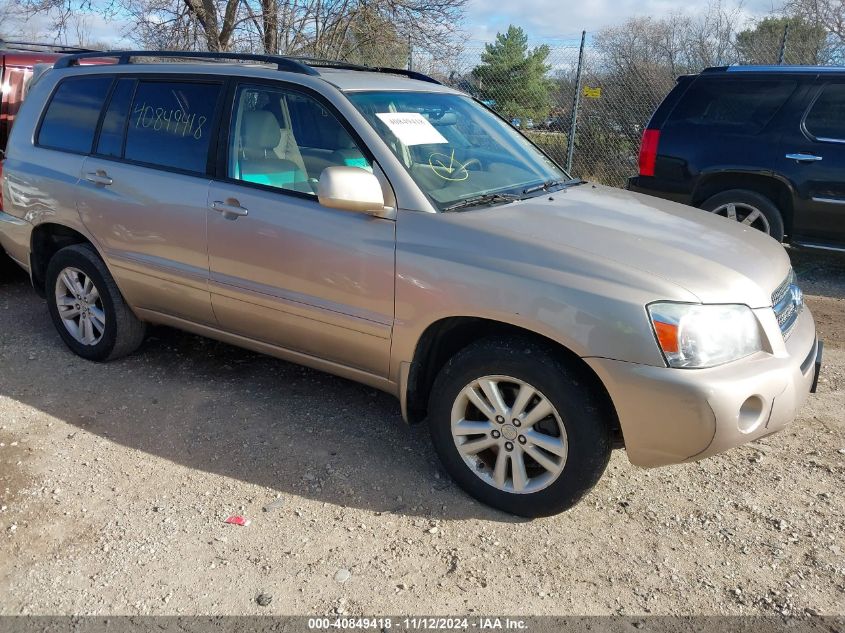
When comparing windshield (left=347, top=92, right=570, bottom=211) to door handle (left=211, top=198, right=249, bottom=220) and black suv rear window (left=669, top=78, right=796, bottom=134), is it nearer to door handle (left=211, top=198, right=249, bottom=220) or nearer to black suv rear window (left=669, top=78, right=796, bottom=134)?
door handle (left=211, top=198, right=249, bottom=220)

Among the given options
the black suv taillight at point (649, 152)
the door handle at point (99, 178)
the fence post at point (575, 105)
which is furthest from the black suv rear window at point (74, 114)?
the fence post at point (575, 105)

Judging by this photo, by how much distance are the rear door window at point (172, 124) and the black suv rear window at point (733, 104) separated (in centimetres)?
484

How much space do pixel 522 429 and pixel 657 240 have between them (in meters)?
0.99

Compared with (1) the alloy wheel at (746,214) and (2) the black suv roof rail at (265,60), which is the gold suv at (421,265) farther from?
(1) the alloy wheel at (746,214)

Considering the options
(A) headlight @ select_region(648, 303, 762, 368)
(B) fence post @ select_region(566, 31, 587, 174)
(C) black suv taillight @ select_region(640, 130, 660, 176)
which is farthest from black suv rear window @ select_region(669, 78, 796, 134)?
(A) headlight @ select_region(648, 303, 762, 368)

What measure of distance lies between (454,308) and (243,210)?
4.22 feet

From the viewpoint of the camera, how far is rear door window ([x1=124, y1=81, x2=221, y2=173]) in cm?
394

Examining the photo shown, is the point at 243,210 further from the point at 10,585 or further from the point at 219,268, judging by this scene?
the point at 10,585

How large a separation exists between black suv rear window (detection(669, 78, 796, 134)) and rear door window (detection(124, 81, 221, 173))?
484 cm

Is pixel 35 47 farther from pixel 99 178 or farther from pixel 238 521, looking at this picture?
pixel 238 521

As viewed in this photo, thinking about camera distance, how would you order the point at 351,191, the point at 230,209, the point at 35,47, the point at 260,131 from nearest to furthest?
the point at 351,191 → the point at 230,209 → the point at 260,131 → the point at 35,47

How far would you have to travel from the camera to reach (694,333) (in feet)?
8.79

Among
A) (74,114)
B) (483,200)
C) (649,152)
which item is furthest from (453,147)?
(649,152)

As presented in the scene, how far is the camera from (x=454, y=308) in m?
3.04
